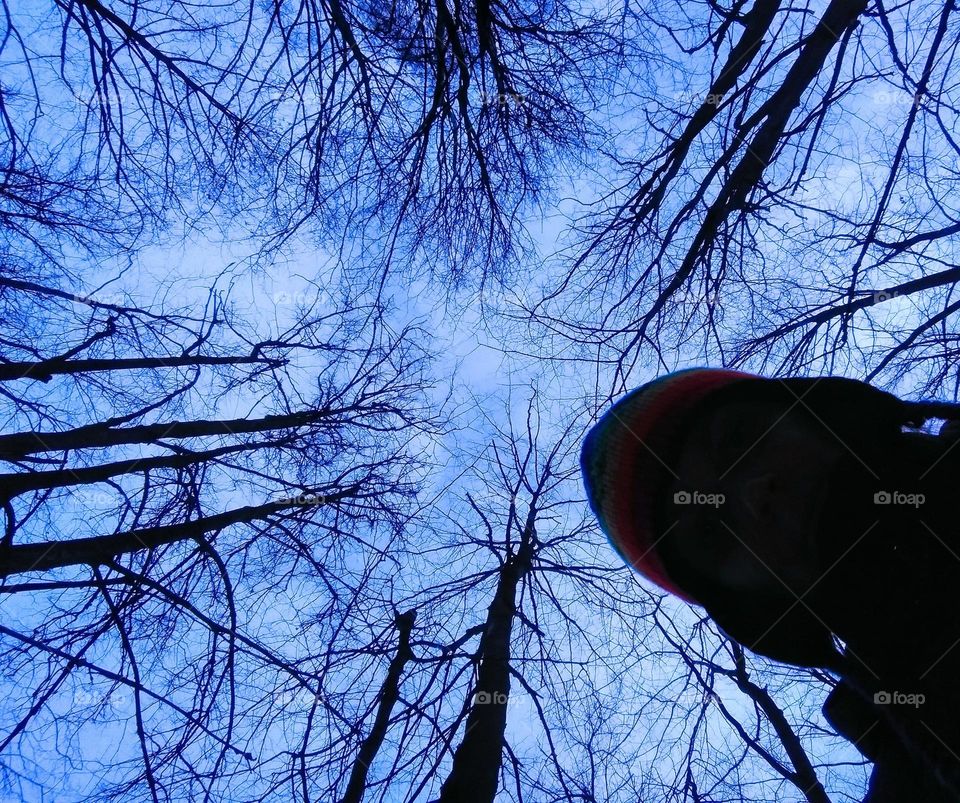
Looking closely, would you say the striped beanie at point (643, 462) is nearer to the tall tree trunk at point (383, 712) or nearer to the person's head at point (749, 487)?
the person's head at point (749, 487)

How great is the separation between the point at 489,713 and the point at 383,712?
23.5 inches

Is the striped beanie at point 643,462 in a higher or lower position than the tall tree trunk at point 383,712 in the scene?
higher

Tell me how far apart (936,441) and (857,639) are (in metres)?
0.57

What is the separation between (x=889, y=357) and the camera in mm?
2984

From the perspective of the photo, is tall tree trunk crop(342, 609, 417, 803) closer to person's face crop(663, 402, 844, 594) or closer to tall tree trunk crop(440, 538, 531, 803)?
tall tree trunk crop(440, 538, 531, 803)

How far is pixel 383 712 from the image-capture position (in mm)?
2947

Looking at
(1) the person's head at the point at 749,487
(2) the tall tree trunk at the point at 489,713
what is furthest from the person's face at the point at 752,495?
(2) the tall tree trunk at the point at 489,713

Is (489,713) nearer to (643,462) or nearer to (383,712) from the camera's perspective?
(383,712)

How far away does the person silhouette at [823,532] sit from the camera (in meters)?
1.35

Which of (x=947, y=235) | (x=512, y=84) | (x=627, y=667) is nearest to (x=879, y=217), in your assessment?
(x=947, y=235)

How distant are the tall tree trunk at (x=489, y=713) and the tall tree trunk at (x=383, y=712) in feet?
1.38

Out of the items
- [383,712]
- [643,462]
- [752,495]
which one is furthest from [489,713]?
[752,495]

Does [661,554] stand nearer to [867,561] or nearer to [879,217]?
[867,561]

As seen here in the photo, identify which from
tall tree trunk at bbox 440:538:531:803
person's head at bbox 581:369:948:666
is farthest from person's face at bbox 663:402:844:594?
tall tree trunk at bbox 440:538:531:803
